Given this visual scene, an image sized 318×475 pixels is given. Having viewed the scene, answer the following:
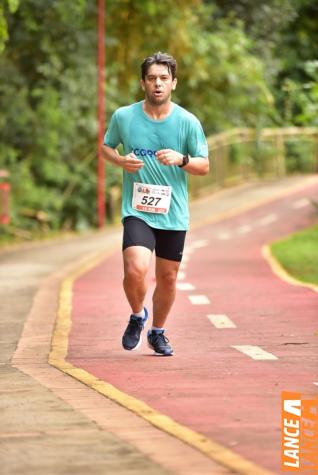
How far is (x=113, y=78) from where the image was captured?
38.1 meters

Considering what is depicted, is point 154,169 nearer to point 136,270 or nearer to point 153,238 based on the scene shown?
point 153,238

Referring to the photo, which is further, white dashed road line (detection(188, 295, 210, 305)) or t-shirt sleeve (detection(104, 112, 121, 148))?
white dashed road line (detection(188, 295, 210, 305))

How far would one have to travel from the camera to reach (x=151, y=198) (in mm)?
11172

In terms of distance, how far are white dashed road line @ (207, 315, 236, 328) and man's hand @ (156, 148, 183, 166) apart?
307 cm

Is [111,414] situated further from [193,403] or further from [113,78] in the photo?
[113,78]

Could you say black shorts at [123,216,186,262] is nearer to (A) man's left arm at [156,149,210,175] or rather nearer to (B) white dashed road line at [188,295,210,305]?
(A) man's left arm at [156,149,210,175]

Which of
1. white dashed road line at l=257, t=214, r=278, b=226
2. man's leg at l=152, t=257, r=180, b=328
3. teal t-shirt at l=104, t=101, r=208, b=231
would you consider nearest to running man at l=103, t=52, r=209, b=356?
teal t-shirt at l=104, t=101, r=208, b=231

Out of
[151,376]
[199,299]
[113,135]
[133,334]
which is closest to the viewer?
[151,376]

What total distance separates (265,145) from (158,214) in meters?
37.7

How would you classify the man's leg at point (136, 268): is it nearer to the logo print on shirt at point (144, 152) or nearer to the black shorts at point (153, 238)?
the black shorts at point (153, 238)

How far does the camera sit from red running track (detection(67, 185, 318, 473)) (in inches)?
324

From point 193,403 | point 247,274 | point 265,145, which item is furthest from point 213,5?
point 193,403

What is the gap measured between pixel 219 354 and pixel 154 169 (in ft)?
4.56

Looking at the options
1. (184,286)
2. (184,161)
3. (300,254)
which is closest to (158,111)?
(184,161)
